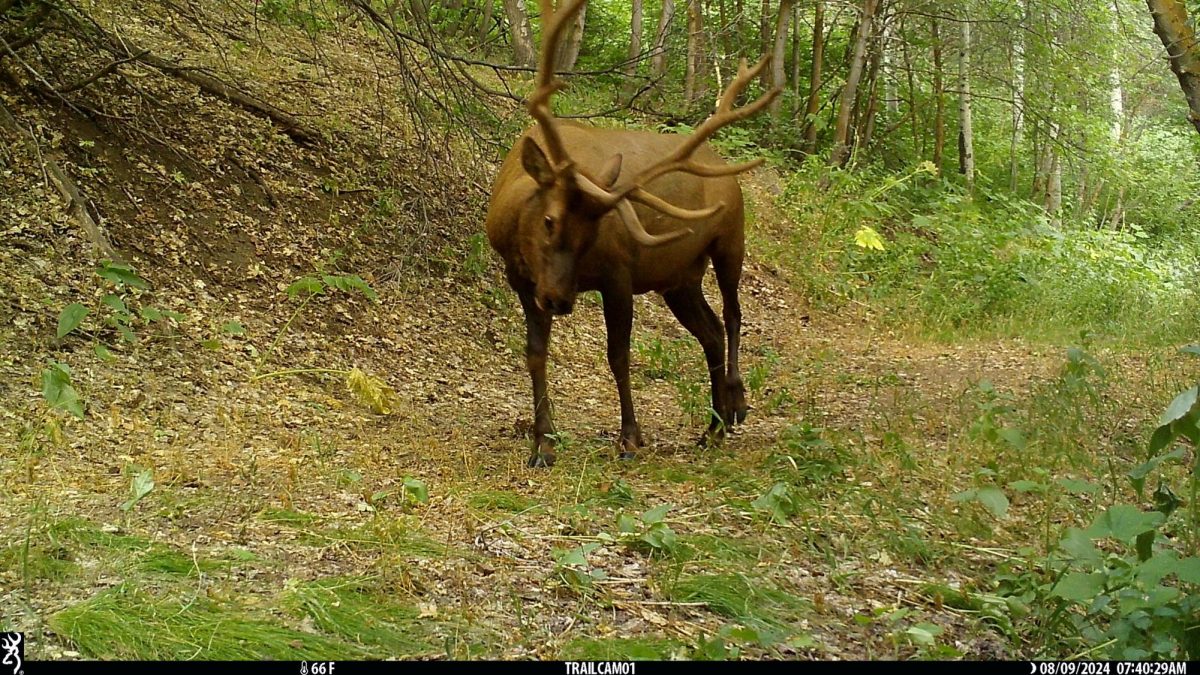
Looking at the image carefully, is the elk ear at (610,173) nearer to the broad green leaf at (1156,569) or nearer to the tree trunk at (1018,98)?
the broad green leaf at (1156,569)

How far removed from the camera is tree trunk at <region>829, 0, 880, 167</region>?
1430cm

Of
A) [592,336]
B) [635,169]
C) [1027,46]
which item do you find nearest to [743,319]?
[592,336]

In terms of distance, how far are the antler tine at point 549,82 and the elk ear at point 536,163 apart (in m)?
0.05

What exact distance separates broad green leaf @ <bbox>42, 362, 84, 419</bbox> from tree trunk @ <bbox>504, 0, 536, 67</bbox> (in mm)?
7939

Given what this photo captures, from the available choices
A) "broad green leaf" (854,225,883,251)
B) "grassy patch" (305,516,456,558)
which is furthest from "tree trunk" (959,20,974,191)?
"grassy patch" (305,516,456,558)

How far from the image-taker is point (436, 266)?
9.35 meters

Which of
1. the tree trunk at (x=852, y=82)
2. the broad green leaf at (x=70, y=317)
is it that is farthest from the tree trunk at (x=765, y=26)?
the broad green leaf at (x=70, y=317)

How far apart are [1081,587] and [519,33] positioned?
10.5 m

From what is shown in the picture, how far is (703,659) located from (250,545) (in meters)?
1.86

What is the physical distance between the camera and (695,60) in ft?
52.5

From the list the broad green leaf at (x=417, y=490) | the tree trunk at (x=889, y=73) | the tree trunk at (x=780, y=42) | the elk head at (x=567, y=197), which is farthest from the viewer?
the tree trunk at (x=889, y=73)

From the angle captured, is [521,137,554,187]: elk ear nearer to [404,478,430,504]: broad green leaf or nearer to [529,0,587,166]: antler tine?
[529,0,587,166]: antler tine

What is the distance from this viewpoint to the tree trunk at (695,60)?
14.2 m

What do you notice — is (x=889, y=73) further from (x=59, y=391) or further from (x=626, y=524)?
(x=59, y=391)
